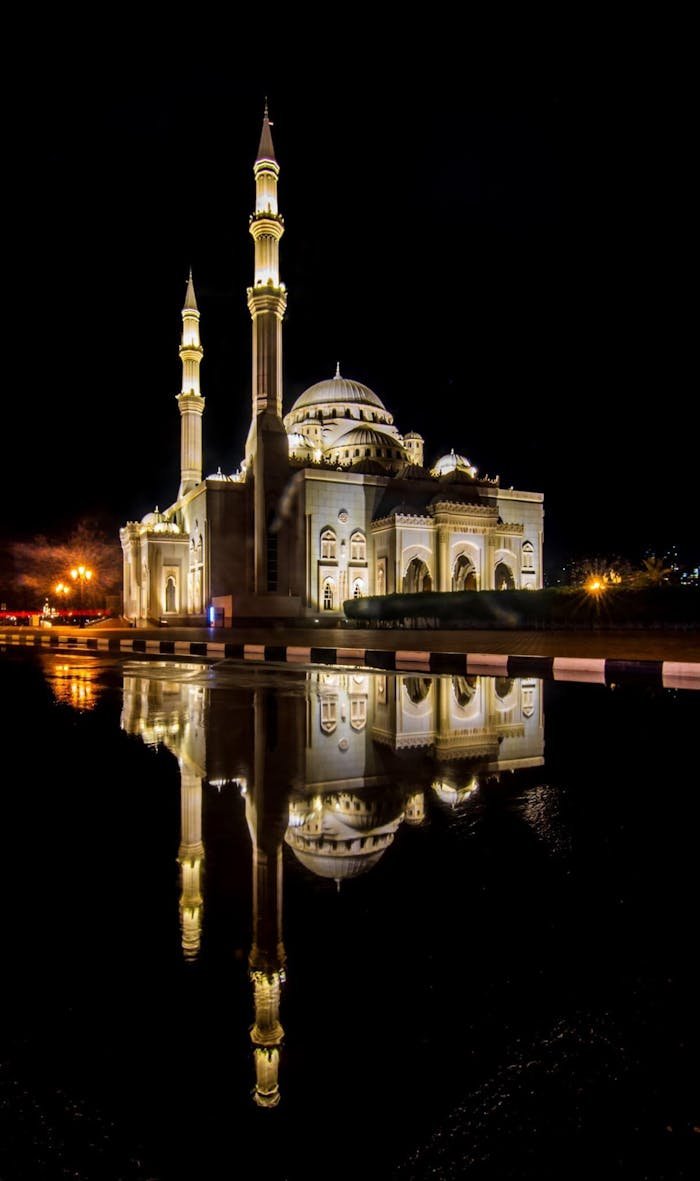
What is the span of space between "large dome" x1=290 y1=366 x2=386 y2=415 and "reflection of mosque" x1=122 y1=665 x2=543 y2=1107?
45.2 metres

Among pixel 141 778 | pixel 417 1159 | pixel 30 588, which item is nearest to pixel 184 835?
pixel 141 778

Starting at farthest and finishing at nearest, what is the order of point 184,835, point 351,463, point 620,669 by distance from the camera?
point 351,463, point 620,669, point 184,835

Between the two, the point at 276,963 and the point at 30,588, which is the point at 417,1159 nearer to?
the point at 276,963

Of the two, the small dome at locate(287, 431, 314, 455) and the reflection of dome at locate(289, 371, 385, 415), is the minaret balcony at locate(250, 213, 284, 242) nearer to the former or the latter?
the small dome at locate(287, 431, 314, 455)

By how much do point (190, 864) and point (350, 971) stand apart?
3.90ft

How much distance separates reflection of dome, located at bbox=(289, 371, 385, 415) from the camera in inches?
2062

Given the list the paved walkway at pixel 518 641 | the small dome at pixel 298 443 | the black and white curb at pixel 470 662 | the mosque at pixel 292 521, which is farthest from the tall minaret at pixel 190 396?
the black and white curb at pixel 470 662

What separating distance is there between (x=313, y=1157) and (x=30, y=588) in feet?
203

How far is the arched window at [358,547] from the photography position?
133 ft

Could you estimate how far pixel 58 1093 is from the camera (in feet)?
5.11

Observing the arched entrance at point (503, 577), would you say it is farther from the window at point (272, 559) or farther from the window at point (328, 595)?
the window at point (272, 559)

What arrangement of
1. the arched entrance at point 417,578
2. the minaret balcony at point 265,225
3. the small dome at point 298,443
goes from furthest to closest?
the small dome at point 298,443 < the arched entrance at point 417,578 < the minaret balcony at point 265,225

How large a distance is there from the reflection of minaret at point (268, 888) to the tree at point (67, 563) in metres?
52.2

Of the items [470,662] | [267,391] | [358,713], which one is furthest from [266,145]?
[358,713]
